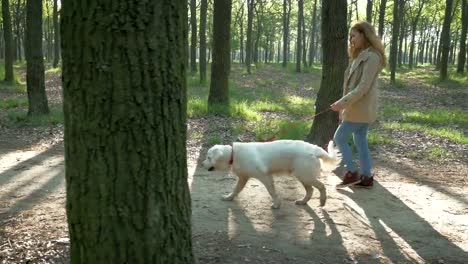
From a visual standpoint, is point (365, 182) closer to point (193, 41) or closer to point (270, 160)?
point (270, 160)

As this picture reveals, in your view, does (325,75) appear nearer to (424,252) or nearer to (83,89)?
(424,252)

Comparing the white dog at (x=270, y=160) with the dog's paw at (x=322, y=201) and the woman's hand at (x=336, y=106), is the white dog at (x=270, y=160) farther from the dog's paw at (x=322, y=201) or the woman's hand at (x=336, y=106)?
the woman's hand at (x=336, y=106)

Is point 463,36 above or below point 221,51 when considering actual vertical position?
above

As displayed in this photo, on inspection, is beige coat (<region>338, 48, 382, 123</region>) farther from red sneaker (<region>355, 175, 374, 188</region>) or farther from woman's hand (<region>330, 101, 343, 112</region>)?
red sneaker (<region>355, 175, 374, 188</region>)

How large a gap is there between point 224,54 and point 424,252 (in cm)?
841

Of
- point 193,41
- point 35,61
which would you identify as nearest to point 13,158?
point 35,61

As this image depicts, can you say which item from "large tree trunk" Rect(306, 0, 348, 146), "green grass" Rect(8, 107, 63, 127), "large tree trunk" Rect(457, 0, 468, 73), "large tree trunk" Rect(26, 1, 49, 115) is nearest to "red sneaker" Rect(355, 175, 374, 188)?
"large tree trunk" Rect(306, 0, 348, 146)

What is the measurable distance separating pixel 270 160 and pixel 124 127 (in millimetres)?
2968

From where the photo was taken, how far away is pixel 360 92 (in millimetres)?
5445

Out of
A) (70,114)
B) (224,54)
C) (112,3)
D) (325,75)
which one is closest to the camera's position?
(112,3)

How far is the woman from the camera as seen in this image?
5.40 metres

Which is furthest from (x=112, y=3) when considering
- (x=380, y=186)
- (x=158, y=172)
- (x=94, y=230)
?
(x=380, y=186)

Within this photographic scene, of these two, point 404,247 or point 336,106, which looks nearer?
point 404,247

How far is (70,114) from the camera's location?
7.58 feet
